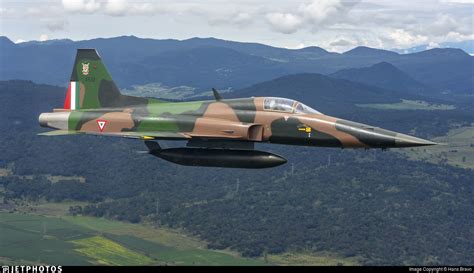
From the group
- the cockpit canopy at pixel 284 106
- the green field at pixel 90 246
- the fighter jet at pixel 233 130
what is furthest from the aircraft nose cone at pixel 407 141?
the green field at pixel 90 246

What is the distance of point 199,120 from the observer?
4153 cm

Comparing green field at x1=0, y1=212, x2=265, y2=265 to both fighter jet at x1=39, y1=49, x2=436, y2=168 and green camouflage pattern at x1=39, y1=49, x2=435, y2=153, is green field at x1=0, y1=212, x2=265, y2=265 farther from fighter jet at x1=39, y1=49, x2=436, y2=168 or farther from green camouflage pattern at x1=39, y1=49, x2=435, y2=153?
fighter jet at x1=39, y1=49, x2=436, y2=168

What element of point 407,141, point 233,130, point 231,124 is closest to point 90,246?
point 231,124

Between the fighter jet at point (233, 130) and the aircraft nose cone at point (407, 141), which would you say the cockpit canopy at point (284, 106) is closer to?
the fighter jet at point (233, 130)

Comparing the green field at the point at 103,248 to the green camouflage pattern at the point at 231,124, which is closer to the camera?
the green camouflage pattern at the point at 231,124

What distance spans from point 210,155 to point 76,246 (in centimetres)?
12162

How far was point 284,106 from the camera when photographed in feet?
135

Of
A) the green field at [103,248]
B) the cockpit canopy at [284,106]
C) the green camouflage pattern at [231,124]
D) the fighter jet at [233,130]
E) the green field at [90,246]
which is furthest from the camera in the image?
the green field at [103,248]

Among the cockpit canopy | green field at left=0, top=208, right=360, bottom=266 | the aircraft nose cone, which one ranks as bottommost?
green field at left=0, top=208, right=360, bottom=266

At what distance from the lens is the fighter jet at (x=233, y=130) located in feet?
131

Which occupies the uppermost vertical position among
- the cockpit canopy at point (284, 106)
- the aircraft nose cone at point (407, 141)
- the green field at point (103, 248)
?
the cockpit canopy at point (284, 106)

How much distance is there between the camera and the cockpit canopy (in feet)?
135

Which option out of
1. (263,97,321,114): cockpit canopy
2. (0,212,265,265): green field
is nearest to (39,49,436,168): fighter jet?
(263,97,321,114): cockpit canopy

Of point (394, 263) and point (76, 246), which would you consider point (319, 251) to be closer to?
point (394, 263)
